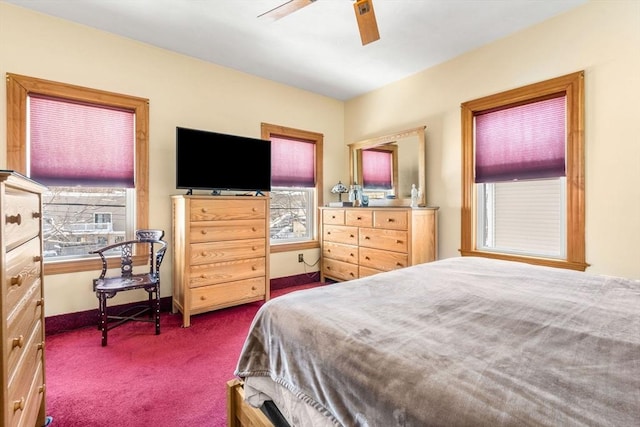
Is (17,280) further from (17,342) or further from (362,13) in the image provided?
(362,13)

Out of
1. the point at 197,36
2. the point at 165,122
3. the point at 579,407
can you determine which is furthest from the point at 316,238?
the point at 579,407

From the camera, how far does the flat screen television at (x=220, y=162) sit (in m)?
3.07

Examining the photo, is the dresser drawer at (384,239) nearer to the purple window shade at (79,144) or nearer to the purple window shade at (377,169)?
the purple window shade at (377,169)

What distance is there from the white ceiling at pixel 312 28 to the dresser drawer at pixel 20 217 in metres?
2.02

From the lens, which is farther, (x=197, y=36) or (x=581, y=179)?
(x=197, y=36)

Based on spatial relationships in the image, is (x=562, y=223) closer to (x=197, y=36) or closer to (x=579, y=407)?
(x=579, y=407)

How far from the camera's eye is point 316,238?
4547mm

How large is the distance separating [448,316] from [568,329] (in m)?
0.36

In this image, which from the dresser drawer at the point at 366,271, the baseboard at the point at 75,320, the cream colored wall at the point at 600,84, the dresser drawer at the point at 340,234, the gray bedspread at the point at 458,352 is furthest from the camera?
the dresser drawer at the point at 340,234

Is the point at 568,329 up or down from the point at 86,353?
up

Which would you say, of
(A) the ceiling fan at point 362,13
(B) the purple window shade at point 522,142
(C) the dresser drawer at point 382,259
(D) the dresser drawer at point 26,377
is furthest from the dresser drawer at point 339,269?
(D) the dresser drawer at point 26,377

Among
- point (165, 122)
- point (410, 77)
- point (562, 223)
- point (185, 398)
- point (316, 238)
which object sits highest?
point (410, 77)

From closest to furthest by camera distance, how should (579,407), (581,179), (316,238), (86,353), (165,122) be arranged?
(579,407), (86,353), (581,179), (165,122), (316,238)

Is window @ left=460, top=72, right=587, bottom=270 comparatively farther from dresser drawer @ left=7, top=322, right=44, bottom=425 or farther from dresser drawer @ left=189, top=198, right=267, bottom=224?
dresser drawer @ left=7, top=322, right=44, bottom=425
